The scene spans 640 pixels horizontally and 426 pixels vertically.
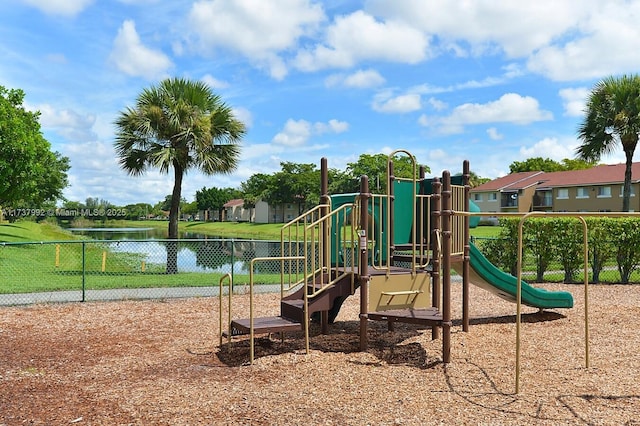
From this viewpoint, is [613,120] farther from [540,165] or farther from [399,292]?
[540,165]

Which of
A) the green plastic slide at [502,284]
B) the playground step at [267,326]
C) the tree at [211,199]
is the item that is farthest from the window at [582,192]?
the tree at [211,199]

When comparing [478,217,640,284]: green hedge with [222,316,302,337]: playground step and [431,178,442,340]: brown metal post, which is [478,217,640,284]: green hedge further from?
[222,316,302,337]: playground step

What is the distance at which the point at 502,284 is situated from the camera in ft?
28.6

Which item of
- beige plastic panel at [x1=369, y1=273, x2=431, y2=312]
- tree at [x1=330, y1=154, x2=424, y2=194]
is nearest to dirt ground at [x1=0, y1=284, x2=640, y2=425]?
beige plastic panel at [x1=369, y1=273, x2=431, y2=312]

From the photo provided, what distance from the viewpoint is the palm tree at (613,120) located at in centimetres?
2497

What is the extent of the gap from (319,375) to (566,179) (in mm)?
45990

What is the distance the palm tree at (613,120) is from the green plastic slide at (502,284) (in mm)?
18014

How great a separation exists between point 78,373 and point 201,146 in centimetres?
1241

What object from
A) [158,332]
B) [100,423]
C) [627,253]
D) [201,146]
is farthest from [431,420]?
[201,146]

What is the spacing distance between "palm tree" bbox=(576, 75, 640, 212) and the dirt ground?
18562 mm

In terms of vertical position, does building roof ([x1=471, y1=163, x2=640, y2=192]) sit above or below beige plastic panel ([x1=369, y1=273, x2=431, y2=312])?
above

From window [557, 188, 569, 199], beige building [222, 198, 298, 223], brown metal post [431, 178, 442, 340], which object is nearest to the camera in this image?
brown metal post [431, 178, 442, 340]

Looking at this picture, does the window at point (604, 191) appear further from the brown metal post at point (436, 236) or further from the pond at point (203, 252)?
the brown metal post at point (436, 236)

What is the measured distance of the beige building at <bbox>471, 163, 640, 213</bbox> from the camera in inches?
1638
